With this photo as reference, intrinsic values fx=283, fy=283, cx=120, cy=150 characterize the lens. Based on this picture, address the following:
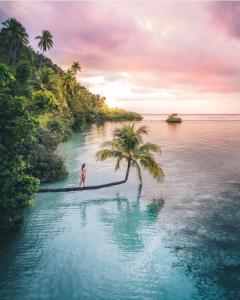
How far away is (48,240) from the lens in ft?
47.3

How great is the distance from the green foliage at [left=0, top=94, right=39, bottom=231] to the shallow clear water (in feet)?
6.98

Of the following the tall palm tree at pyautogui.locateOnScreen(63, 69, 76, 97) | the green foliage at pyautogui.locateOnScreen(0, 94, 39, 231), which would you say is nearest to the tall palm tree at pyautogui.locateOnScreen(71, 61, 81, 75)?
the tall palm tree at pyautogui.locateOnScreen(63, 69, 76, 97)

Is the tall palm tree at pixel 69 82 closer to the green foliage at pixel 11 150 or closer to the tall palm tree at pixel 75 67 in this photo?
the tall palm tree at pixel 75 67

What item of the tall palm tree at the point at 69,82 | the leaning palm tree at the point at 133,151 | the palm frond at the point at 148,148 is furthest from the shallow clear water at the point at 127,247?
the tall palm tree at the point at 69,82

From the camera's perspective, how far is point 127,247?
45.5 feet

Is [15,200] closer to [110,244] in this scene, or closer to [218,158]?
[110,244]

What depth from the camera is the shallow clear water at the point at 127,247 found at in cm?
1088

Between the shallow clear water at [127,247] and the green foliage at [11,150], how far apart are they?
213cm

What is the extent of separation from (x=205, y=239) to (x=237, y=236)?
1.79 metres

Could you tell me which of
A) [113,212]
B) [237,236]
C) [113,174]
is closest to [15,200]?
[113,212]

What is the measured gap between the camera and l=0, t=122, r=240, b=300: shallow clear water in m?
10.9

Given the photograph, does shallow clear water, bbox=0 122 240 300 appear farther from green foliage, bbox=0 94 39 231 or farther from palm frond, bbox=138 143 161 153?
palm frond, bbox=138 143 161 153

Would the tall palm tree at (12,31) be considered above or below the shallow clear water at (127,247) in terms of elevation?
above

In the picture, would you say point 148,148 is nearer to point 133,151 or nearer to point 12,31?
point 133,151
